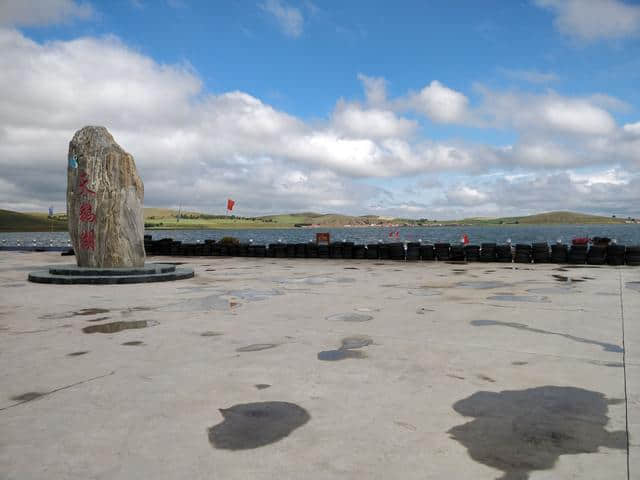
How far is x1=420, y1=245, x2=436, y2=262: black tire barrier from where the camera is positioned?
25.2 meters

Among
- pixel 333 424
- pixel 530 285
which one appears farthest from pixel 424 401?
pixel 530 285

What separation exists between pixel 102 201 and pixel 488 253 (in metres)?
17.5

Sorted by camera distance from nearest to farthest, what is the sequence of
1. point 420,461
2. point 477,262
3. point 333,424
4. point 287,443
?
point 420,461, point 287,443, point 333,424, point 477,262

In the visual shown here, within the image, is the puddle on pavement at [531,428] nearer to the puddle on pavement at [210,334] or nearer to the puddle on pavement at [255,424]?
the puddle on pavement at [255,424]

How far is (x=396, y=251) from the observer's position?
25797mm

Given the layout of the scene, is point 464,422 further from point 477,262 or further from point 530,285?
point 477,262

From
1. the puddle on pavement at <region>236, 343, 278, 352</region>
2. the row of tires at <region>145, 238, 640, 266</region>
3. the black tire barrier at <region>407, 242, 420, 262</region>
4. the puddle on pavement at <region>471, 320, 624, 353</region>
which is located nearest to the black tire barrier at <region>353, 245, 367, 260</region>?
the row of tires at <region>145, 238, 640, 266</region>

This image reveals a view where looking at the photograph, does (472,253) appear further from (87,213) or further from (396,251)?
(87,213)

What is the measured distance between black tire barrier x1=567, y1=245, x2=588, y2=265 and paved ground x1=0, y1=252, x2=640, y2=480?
42.4ft

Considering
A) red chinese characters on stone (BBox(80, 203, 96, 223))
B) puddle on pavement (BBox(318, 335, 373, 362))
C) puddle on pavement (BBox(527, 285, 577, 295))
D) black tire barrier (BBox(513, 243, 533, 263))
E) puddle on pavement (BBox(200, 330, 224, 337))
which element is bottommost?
puddle on pavement (BBox(318, 335, 373, 362))

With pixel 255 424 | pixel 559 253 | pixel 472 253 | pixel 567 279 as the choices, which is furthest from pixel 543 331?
pixel 472 253

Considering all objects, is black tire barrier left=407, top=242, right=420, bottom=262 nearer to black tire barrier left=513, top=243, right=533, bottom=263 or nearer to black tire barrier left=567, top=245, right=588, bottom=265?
black tire barrier left=513, top=243, right=533, bottom=263

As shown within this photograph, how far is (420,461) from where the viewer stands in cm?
353

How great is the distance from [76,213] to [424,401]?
1447 cm
